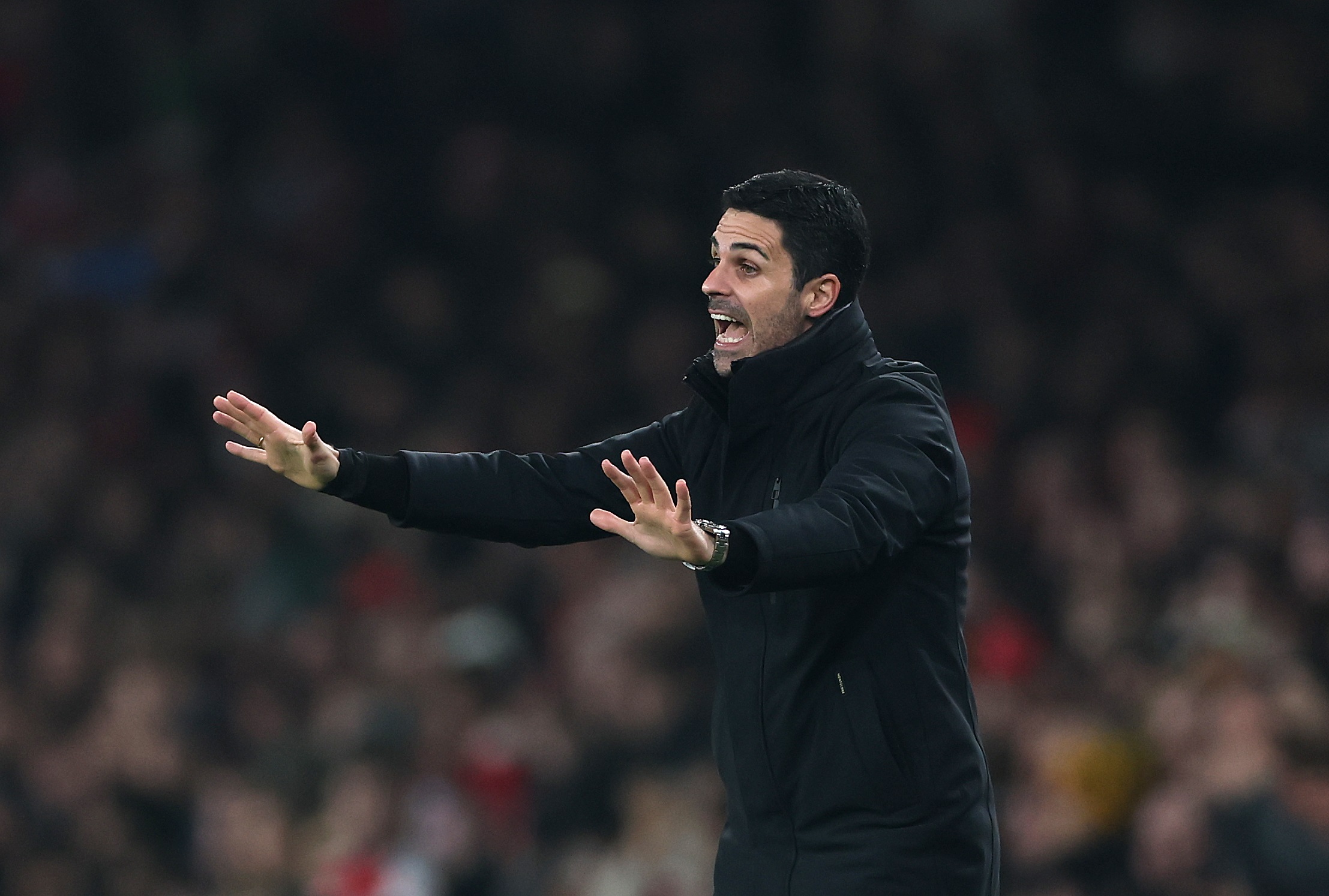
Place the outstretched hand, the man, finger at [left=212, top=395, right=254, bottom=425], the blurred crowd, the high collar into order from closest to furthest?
the outstretched hand
the man
the high collar
finger at [left=212, top=395, right=254, bottom=425]
the blurred crowd

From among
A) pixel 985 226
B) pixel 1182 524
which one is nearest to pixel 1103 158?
pixel 985 226

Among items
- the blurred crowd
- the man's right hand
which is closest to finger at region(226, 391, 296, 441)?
the man's right hand

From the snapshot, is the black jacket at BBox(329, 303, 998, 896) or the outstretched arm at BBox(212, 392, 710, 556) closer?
the black jacket at BBox(329, 303, 998, 896)

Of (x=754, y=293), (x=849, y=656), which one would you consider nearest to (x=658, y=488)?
(x=849, y=656)

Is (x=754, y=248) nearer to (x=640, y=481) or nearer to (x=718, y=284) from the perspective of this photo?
(x=718, y=284)

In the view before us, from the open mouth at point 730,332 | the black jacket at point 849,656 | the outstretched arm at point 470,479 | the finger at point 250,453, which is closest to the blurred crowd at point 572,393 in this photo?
the black jacket at point 849,656

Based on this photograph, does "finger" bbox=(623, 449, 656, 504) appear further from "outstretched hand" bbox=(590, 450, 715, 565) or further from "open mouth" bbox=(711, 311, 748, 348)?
"open mouth" bbox=(711, 311, 748, 348)

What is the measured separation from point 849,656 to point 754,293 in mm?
627

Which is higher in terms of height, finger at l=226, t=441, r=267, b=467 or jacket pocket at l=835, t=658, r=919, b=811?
finger at l=226, t=441, r=267, b=467

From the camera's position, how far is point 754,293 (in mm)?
3092

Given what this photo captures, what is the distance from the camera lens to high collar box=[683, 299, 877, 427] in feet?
9.87

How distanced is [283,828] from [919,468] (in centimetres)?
473

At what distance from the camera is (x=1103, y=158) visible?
26.6 feet

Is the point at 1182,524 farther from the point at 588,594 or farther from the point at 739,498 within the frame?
the point at 739,498
